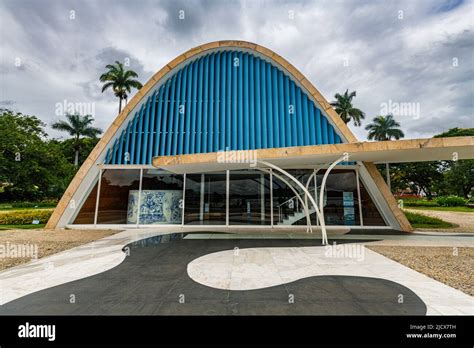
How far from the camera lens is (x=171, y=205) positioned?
50.0 feet

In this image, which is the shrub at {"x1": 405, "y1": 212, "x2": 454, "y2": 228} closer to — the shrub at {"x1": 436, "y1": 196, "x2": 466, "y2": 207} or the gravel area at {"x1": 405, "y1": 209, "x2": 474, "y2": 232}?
the gravel area at {"x1": 405, "y1": 209, "x2": 474, "y2": 232}

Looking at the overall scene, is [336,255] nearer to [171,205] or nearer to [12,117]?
[171,205]

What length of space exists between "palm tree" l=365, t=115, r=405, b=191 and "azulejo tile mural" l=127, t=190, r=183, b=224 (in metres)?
41.5

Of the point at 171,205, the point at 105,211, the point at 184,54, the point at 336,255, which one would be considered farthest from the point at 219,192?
the point at 184,54

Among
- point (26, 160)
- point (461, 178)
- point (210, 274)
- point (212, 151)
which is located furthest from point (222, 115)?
point (461, 178)

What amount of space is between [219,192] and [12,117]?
33082 millimetres

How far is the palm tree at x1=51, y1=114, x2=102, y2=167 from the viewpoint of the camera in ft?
141

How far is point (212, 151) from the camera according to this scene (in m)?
15.6

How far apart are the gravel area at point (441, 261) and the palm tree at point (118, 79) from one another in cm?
4028

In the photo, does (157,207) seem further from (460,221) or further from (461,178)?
(461,178)

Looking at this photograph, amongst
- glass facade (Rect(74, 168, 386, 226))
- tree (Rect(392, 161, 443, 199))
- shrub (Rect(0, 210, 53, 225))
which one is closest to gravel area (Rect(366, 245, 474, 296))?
glass facade (Rect(74, 168, 386, 226))

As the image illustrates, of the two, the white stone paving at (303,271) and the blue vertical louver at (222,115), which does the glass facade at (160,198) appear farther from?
the white stone paving at (303,271)

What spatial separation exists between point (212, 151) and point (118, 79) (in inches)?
1199
